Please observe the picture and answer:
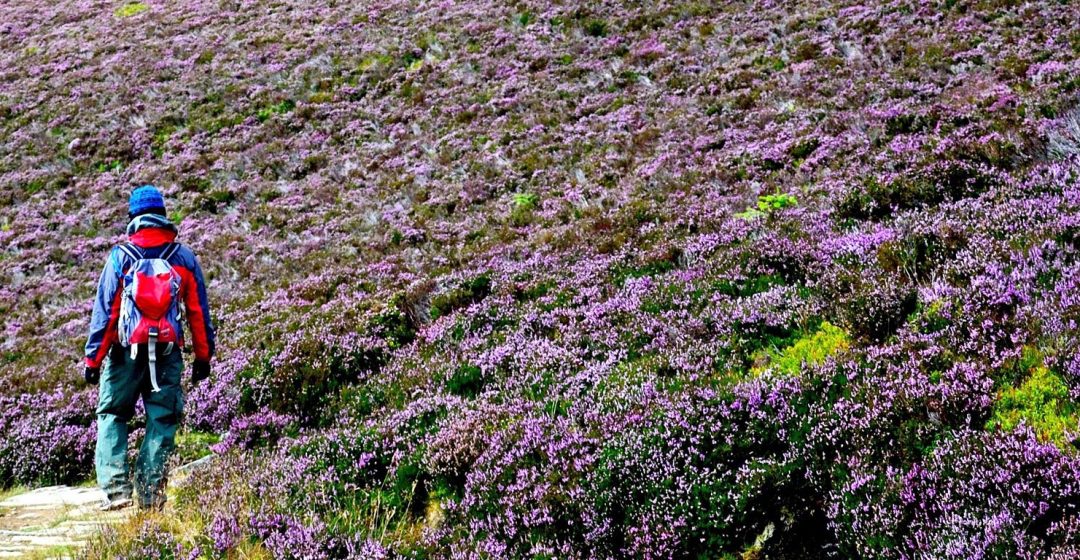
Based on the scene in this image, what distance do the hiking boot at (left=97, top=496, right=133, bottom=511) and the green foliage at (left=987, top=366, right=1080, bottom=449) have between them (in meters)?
6.24

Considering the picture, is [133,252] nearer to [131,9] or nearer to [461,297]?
[461,297]

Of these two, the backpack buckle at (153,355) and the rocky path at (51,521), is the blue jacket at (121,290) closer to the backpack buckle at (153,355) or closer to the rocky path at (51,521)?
the backpack buckle at (153,355)

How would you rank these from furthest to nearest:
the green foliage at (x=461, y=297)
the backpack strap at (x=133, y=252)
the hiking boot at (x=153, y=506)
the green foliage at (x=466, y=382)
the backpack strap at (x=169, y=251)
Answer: the green foliage at (x=461, y=297) < the green foliage at (x=466, y=382) < the backpack strap at (x=169, y=251) < the backpack strap at (x=133, y=252) < the hiking boot at (x=153, y=506)

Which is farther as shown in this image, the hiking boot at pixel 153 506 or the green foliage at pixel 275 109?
the green foliage at pixel 275 109

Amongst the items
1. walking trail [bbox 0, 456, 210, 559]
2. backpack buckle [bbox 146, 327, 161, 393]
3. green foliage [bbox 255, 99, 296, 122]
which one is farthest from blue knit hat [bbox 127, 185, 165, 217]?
green foliage [bbox 255, 99, 296, 122]

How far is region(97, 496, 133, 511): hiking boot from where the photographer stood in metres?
5.00

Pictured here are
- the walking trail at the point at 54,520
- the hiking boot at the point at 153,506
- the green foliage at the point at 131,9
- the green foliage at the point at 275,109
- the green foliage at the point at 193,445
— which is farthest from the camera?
the green foliage at the point at 131,9

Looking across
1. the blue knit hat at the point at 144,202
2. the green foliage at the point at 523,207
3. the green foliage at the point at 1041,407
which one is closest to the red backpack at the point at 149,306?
the blue knit hat at the point at 144,202

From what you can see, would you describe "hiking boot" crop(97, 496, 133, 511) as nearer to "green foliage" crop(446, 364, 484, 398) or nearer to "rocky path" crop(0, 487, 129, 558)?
"rocky path" crop(0, 487, 129, 558)

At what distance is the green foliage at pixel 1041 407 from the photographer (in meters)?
2.95

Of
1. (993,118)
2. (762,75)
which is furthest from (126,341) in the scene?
(762,75)

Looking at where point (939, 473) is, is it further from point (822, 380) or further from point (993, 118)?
point (993, 118)

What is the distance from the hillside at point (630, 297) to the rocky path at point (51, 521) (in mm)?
558

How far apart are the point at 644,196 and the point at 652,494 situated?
9189 millimetres
